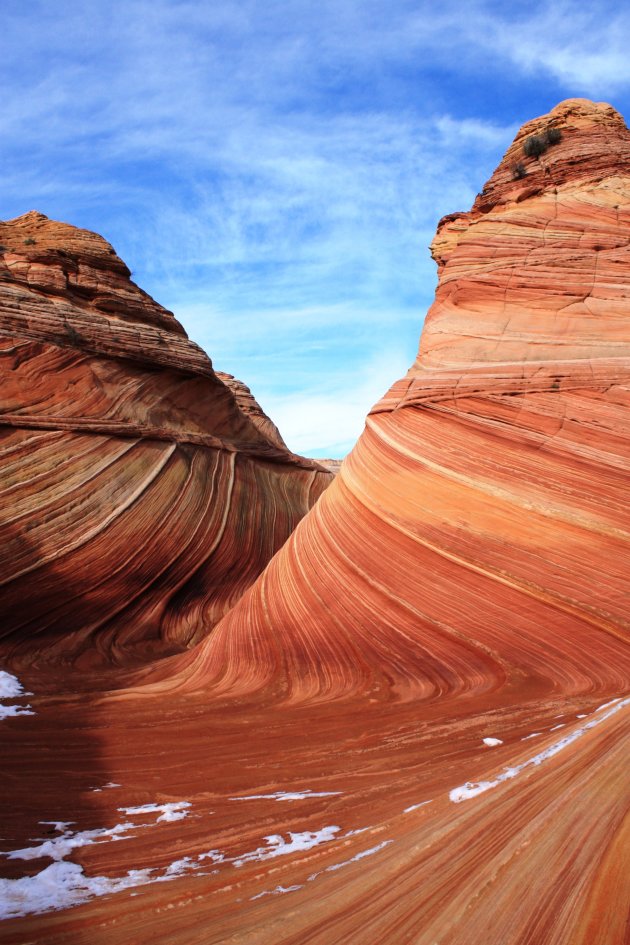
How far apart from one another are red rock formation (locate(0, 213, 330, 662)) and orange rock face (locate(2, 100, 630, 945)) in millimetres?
2009

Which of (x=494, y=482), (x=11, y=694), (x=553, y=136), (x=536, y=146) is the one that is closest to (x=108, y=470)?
(x=11, y=694)

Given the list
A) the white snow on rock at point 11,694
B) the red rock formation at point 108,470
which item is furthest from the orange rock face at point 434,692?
the red rock formation at point 108,470

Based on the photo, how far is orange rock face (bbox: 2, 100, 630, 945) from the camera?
227cm

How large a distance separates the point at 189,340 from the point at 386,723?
32.9ft

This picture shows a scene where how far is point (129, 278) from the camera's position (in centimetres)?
1309

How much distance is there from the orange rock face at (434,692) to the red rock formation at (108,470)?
2009 millimetres

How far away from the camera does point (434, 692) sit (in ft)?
17.2

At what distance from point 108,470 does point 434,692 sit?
6810mm

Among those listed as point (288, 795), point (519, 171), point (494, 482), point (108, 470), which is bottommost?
point (288, 795)

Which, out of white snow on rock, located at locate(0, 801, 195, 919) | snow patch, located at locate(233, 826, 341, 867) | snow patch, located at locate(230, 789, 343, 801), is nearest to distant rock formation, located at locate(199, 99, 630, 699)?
snow patch, located at locate(230, 789, 343, 801)

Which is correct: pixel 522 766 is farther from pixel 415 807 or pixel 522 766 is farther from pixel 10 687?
pixel 10 687

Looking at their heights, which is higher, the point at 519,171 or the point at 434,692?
the point at 519,171

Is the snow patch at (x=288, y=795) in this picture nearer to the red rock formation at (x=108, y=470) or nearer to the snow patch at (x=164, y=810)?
the snow patch at (x=164, y=810)

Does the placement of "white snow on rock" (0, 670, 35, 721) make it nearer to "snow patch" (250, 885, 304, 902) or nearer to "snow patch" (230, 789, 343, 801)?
"snow patch" (230, 789, 343, 801)
